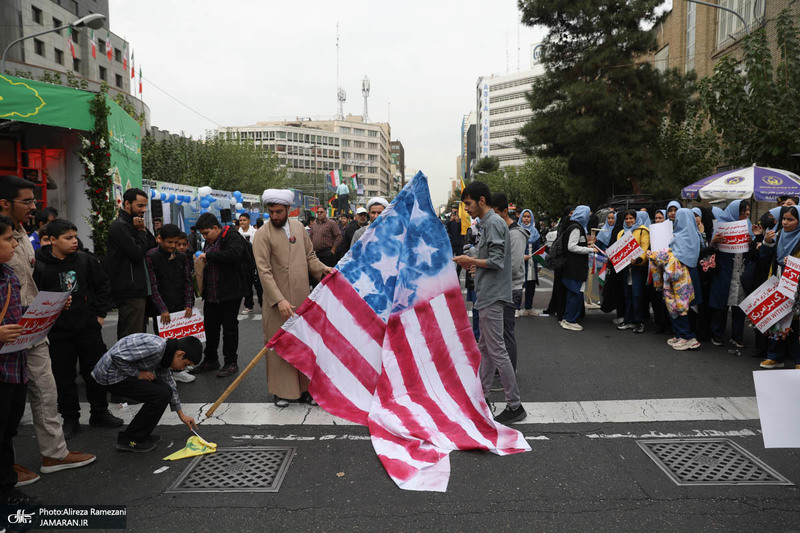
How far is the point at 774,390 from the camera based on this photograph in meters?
2.97

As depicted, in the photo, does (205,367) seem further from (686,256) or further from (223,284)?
(686,256)

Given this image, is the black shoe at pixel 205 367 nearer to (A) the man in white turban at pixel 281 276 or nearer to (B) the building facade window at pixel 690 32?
(A) the man in white turban at pixel 281 276

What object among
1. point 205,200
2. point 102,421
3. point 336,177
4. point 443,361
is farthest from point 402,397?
point 336,177

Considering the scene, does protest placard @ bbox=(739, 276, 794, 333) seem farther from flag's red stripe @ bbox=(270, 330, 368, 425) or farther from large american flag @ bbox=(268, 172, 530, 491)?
flag's red stripe @ bbox=(270, 330, 368, 425)

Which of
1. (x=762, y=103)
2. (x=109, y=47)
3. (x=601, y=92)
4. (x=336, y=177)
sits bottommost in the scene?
(x=762, y=103)

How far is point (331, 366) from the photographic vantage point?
4703 mm

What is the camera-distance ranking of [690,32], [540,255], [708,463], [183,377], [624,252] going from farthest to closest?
[690,32] → [540,255] → [624,252] → [183,377] → [708,463]

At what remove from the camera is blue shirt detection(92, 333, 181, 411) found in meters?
4.06

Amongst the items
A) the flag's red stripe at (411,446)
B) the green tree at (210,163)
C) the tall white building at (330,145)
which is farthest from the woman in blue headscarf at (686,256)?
the tall white building at (330,145)

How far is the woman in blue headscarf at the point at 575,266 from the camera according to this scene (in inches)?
334

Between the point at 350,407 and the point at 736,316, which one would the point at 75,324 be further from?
the point at 736,316

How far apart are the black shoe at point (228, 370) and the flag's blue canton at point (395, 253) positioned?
233 cm

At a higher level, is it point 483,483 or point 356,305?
point 356,305

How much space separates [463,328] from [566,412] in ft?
4.06
